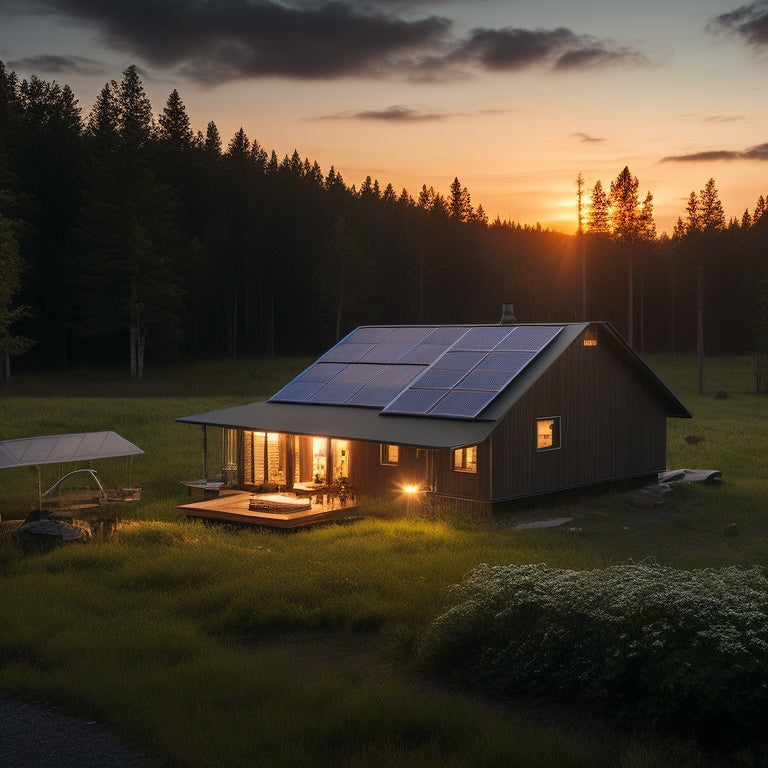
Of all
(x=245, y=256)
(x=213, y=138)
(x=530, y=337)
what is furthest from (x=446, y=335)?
(x=213, y=138)

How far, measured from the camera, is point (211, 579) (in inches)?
584

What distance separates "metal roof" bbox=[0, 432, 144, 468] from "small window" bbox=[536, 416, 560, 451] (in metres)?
10.4

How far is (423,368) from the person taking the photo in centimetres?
2545

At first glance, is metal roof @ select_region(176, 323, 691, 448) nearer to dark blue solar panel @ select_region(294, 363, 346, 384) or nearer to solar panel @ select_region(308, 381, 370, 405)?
solar panel @ select_region(308, 381, 370, 405)

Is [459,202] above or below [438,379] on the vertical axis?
above

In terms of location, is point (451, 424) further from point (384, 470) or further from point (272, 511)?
point (272, 511)

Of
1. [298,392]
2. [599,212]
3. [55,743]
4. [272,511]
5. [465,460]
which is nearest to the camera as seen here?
[55,743]

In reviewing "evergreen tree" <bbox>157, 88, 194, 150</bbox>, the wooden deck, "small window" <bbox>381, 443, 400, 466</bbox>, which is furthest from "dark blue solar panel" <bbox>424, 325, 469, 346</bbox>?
"evergreen tree" <bbox>157, 88, 194, 150</bbox>

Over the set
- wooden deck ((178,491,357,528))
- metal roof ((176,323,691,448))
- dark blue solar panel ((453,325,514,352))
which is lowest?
wooden deck ((178,491,357,528))

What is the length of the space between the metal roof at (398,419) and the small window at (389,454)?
77cm

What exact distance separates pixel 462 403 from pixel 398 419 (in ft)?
5.77

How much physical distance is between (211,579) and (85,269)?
46939 millimetres

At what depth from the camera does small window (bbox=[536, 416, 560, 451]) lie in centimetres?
2328

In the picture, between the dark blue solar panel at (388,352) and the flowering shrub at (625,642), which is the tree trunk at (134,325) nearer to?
the dark blue solar panel at (388,352)
